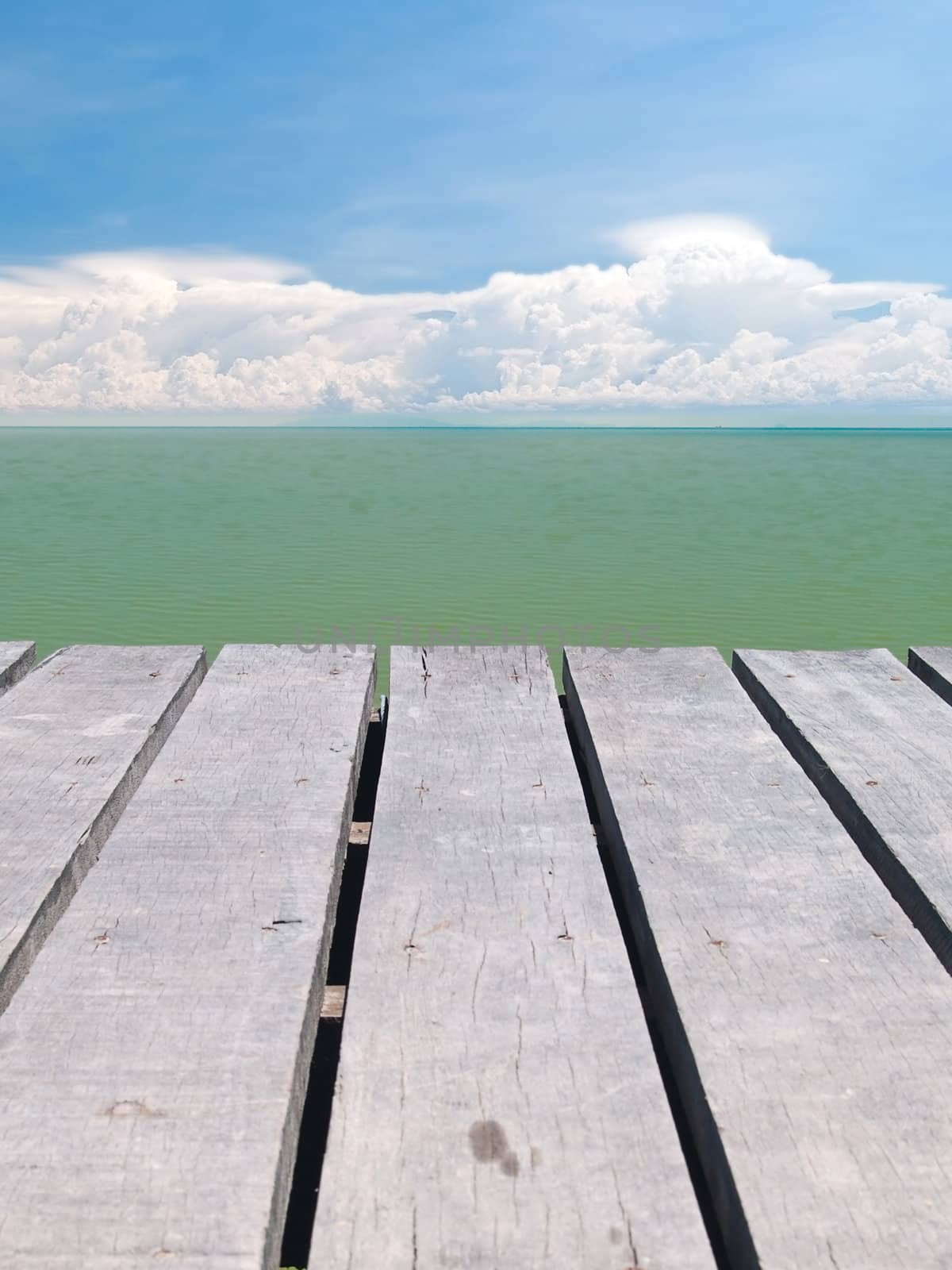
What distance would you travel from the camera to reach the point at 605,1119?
1.43 metres

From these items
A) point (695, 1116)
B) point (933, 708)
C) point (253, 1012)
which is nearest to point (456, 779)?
point (253, 1012)

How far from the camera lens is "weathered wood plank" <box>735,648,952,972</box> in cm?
216

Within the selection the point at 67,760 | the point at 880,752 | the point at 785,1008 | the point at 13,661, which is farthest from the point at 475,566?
the point at 785,1008

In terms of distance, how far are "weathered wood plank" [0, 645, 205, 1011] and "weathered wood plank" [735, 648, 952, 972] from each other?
5.43 ft

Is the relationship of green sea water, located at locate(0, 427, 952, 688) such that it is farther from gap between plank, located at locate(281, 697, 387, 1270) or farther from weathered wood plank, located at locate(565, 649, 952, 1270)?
weathered wood plank, located at locate(565, 649, 952, 1270)

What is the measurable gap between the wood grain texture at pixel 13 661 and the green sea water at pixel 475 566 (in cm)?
489

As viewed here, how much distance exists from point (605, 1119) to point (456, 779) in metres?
1.17

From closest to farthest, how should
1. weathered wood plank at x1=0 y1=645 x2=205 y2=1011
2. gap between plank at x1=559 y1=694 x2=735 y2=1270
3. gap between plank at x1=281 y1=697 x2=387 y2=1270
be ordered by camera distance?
gap between plank at x1=559 y1=694 x2=735 y2=1270
gap between plank at x1=281 y1=697 x2=387 y2=1270
weathered wood plank at x1=0 y1=645 x2=205 y2=1011

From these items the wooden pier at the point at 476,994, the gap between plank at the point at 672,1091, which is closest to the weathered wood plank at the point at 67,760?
the wooden pier at the point at 476,994

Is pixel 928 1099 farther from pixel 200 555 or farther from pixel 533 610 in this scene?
pixel 200 555

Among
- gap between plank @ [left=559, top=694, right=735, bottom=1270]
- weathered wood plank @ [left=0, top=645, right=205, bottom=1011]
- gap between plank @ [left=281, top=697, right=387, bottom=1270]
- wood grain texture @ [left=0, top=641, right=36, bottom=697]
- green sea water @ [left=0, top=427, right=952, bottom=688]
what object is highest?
weathered wood plank @ [left=0, top=645, right=205, bottom=1011]

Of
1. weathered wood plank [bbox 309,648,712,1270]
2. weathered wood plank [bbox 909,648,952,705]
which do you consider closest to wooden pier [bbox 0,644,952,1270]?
weathered wood plank [bbox 309,648,712,1270]

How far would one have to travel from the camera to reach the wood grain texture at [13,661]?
3477mm

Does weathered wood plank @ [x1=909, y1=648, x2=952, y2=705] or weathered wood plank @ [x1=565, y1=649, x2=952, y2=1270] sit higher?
weathered wood plank @ [x1=565, y1=649, x2=952, y2=1270]
